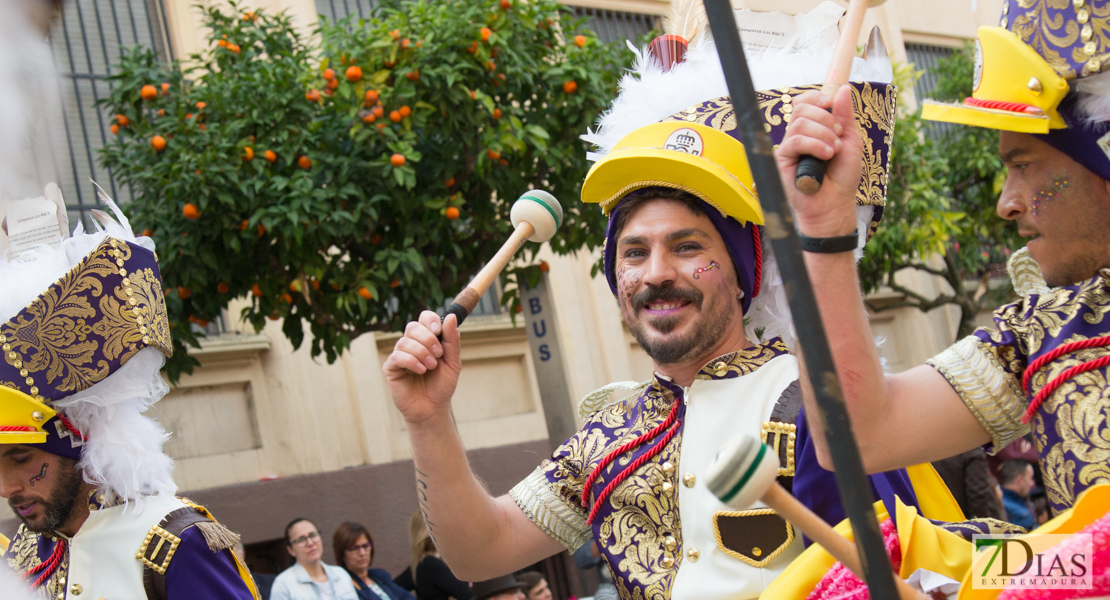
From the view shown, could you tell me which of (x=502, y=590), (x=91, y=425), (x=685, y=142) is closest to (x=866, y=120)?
(x=685, y=142)

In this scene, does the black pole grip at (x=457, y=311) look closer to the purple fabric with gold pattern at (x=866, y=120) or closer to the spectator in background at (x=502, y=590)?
the purple fabric with gold pattern at (x=866, y=120)

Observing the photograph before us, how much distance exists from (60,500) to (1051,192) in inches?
107

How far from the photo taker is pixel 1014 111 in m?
1.51

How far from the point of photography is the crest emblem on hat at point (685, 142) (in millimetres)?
1963

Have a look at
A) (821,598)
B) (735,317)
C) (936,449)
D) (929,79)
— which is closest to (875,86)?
(735,317)

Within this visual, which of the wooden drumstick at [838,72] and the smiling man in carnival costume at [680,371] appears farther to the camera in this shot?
the smiling man in carnival costume at [680,371]

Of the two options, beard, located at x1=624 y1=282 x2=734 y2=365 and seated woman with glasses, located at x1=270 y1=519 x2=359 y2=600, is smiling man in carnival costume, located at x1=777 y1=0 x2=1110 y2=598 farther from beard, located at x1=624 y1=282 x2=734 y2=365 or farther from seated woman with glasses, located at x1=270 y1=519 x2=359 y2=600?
seated woman with glasses, located at x1=270 y1=519 x2=359 y2=600

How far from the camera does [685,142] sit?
1977mm

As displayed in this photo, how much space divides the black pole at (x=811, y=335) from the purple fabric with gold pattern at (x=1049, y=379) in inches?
26.5

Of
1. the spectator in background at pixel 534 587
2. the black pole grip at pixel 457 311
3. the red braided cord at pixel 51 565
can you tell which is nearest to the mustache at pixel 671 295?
the black pole grip at pixel 457 311

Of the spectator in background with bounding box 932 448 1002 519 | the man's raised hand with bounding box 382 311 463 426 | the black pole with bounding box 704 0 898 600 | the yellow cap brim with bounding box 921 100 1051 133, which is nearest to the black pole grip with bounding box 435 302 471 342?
the man's raised hand with bounding box 382 311 463 426

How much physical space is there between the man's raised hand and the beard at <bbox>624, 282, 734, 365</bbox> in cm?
39

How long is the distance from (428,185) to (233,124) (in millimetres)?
1023

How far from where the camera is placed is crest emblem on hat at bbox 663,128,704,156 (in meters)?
1.96
